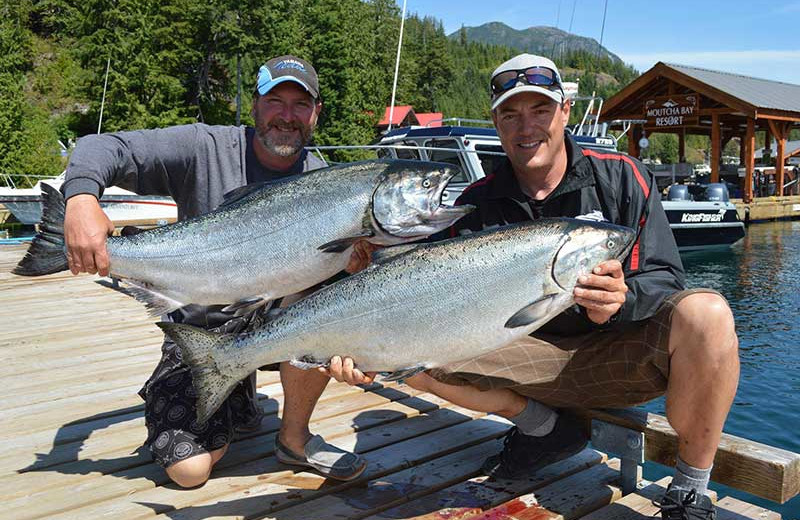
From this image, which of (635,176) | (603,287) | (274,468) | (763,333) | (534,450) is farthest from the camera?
(763,333)

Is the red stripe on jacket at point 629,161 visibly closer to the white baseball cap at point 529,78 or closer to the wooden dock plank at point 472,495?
the white baseball cap at point 529,78

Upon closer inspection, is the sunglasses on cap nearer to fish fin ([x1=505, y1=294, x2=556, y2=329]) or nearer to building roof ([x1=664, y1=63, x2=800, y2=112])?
fish fin ([x1=505, y1=294, x2=556, y2=329])

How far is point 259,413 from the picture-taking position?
4.12 metres

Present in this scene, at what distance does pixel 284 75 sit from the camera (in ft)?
11.2

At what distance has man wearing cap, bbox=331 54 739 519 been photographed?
269cm

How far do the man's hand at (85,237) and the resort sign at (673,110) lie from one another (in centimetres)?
3165

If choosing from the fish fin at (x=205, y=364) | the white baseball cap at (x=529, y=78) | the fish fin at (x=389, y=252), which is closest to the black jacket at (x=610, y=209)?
the white baseball cap at (x=529, y=78)

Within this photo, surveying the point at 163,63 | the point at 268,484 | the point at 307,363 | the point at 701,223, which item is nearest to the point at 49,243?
the point at 307,363

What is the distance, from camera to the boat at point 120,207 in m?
20.3

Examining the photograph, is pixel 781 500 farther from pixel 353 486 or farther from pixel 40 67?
pixel 40 67

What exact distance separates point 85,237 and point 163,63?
41809 mm

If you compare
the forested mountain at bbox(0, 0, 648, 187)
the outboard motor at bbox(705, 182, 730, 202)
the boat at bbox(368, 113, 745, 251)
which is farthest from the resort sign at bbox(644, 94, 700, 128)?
the outboard motor at bbox(705, 182, 730, 202)

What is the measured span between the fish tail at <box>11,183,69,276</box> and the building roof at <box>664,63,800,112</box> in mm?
30266

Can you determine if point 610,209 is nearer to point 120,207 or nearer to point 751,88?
point 120,207
